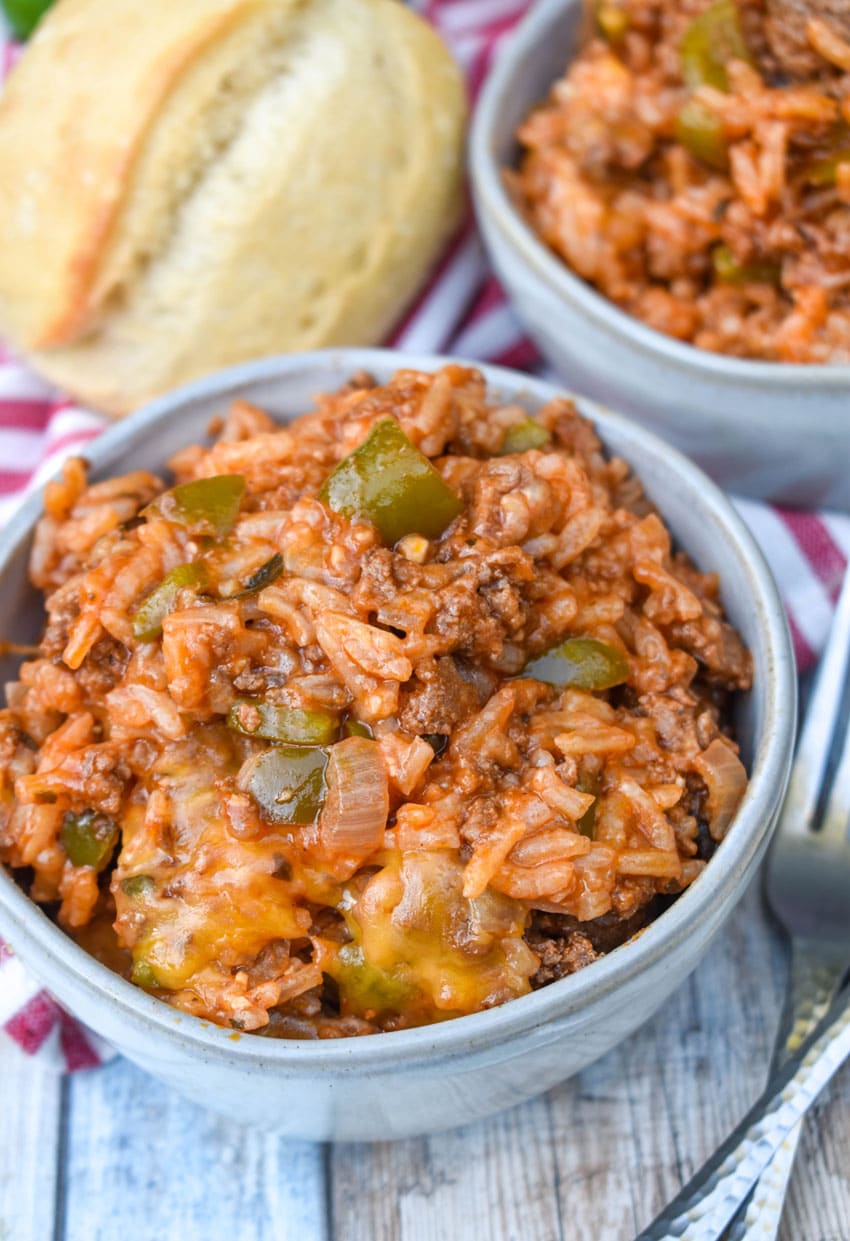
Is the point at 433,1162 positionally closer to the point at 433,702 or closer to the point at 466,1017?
the point at 466,1017

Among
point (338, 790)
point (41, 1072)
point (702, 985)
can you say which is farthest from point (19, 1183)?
point (702, 985)

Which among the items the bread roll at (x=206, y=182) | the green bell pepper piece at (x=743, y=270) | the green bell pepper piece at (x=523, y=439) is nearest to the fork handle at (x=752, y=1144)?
the green bell pepper piece at (x=523, y=439)

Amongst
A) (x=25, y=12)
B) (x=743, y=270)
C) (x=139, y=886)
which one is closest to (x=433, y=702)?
(x=139, y=886)

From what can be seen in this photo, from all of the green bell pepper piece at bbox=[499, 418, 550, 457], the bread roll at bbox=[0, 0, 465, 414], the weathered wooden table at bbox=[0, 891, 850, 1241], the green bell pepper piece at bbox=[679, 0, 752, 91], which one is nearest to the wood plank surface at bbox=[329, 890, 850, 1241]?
the weathered wooden table at bbox=[0, 891, 850, 1241]

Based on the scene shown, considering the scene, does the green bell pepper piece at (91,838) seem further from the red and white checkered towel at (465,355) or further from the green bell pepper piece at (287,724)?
the red and white checkered towel at (465,355)

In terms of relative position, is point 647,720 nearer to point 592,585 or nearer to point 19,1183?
point 592,585
